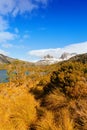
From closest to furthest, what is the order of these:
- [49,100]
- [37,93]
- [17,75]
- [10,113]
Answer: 1. [10,113]
2. [49,100]
3. [37,93]
4. [17,75]

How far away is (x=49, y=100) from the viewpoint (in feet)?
31.2

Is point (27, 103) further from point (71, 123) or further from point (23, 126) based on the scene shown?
point (71, 123)

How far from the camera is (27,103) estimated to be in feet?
28.9

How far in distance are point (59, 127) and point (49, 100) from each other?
335 cm

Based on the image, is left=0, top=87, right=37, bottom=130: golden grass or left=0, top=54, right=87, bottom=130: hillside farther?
left=0, top=87, right=37, bottom=130: golden grass

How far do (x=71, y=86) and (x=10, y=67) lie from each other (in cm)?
1933

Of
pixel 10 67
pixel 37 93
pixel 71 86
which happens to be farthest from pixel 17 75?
pixel 71 86

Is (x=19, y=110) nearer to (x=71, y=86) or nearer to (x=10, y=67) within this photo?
(x=71, y=86)

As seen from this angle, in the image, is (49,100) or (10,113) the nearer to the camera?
(10,113)

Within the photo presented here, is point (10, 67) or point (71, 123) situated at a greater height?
point (10, 67)

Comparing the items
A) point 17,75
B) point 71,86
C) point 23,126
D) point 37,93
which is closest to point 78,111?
point 23,126

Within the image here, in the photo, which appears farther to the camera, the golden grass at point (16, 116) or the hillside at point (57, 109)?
the golden grass at point (16, 116)

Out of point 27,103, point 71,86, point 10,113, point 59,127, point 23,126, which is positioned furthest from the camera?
point 71,86

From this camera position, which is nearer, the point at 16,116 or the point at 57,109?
the point at 16,116
